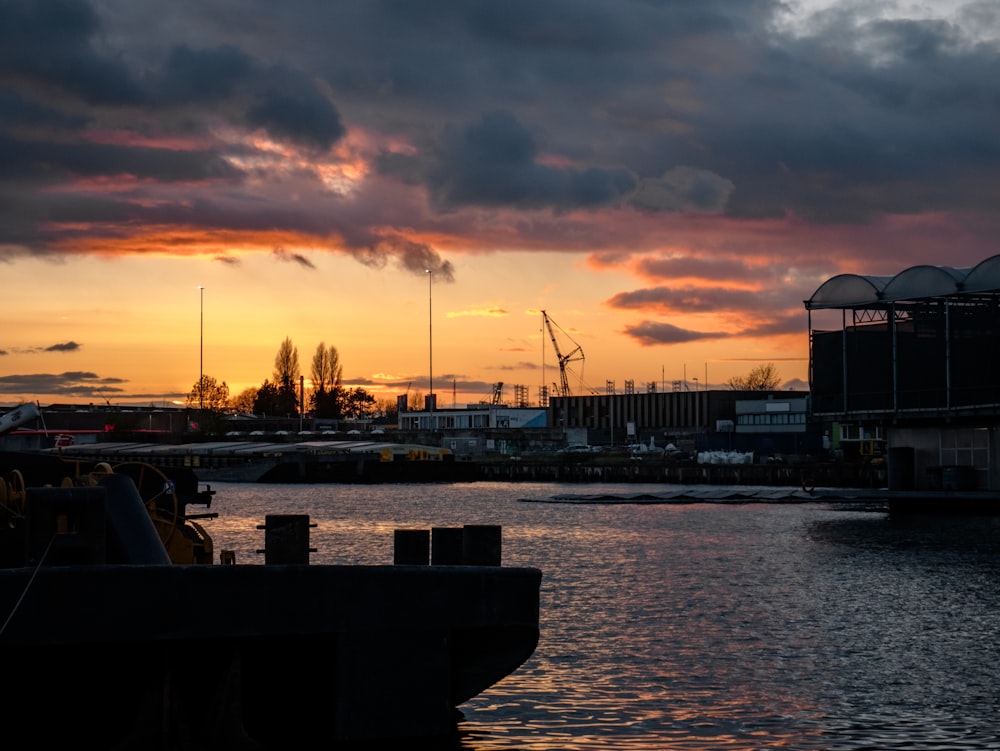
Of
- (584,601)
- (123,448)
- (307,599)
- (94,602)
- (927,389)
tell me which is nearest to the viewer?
(94,602)

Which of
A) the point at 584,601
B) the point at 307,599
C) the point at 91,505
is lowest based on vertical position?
the point at 584,601

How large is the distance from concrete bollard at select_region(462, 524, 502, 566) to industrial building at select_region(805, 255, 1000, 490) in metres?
62.1

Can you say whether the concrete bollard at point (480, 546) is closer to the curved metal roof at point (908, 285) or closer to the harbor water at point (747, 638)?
the harbor water at point (747, 638)

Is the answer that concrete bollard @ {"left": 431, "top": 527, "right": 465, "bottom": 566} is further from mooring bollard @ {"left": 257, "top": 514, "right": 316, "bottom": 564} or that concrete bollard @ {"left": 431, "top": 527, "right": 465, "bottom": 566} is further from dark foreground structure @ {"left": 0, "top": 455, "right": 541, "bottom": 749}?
mooring bollard @ {"left": 257, "top": 514, "right": 316, "bottom": 564}

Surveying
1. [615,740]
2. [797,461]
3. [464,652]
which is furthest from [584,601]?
[797,461]

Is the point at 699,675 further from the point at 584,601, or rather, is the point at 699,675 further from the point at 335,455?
the point at 335,455

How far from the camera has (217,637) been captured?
1423 centimetres

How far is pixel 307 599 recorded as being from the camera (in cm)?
1456

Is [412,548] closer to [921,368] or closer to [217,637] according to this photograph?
[217,637]

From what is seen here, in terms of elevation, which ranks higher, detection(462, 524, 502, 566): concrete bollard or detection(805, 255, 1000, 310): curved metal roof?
detection(805, 255, 1000, 310): curved metal roof

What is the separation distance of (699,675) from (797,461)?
12981cm

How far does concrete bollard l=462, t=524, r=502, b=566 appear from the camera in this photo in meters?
17.1

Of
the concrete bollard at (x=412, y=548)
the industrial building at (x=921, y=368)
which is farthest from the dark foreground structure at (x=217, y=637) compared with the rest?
the industrial building at (x=921, y=368)

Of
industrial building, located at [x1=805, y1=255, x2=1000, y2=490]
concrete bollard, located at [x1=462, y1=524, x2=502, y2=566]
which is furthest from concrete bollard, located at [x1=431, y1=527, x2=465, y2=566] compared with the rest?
industrial building, located at [x1=805, y1=255, x2=1000, y2=490]
